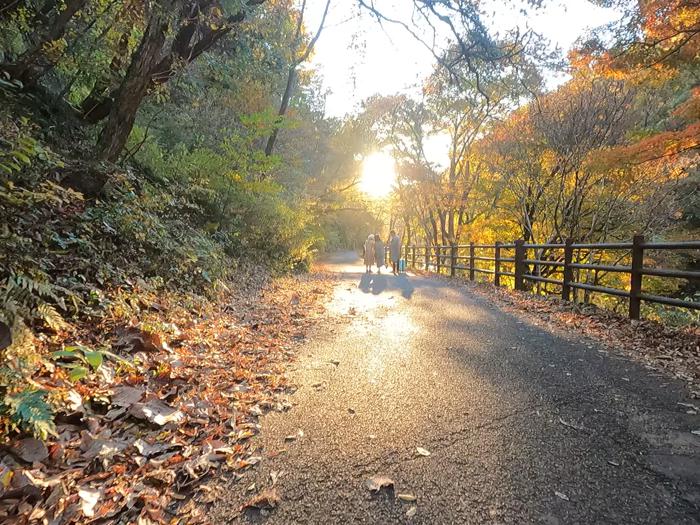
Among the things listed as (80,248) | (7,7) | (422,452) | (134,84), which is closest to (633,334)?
(422,452)

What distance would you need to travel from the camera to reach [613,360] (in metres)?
3.78

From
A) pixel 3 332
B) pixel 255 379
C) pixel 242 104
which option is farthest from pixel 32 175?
pixel 242 104

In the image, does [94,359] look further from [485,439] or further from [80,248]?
[485,439]

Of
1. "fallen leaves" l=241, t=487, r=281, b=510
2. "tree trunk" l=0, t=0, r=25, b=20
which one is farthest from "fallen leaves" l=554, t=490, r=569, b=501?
"tree trunk" l=0, t=0, r=25, b=20

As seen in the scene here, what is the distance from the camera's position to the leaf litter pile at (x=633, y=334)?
364 centimetres

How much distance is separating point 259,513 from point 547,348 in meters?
3.60

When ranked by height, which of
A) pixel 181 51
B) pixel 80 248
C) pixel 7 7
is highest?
pixel 181 51

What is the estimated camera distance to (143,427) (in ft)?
7.86

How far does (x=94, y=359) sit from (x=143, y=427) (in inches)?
24.9

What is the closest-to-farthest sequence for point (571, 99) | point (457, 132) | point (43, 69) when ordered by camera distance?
1. point (43, 69)
2. point (571, 99)
3. point (457, 132)

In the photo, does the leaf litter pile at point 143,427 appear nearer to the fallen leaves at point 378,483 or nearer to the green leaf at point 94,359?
the green leaf at point 94,359

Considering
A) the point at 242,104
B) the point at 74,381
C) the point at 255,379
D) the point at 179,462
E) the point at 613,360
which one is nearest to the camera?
the point at 179,462

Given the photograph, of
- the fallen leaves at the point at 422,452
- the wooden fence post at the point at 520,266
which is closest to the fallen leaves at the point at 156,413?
the fallen leaves at the point at 422,452

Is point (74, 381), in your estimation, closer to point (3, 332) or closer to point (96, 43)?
point (3, 332)
